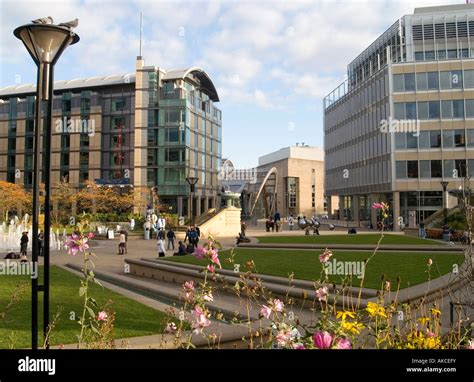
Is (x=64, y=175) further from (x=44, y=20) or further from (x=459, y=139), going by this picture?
(x=459, y=139)

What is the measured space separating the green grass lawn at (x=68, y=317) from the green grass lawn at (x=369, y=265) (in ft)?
14.0

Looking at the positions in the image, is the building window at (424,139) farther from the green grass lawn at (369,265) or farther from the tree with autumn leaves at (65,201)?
the green grass lawn at (369,265)

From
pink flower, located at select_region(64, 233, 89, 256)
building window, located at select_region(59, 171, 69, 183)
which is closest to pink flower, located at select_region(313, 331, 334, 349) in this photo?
pink flower, located at select_region(64, 233, 89, 256)

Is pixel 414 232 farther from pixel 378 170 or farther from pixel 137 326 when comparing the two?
pixel 137 326

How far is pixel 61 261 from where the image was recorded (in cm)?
1667

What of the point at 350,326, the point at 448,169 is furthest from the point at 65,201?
the point at 448,169

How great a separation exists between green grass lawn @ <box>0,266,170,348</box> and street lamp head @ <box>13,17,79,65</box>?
2.96 m

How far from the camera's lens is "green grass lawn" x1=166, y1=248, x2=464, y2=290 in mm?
10478

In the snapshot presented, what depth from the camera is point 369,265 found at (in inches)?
502

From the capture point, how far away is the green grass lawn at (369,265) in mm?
10478

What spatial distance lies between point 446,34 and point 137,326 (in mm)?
43682

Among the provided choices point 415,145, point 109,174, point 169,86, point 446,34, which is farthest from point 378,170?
point 169,86

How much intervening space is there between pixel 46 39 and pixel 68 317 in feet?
16.4

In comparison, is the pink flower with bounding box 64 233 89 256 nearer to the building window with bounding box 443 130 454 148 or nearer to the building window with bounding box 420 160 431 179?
the building window with bounding box 420 160 431 179
